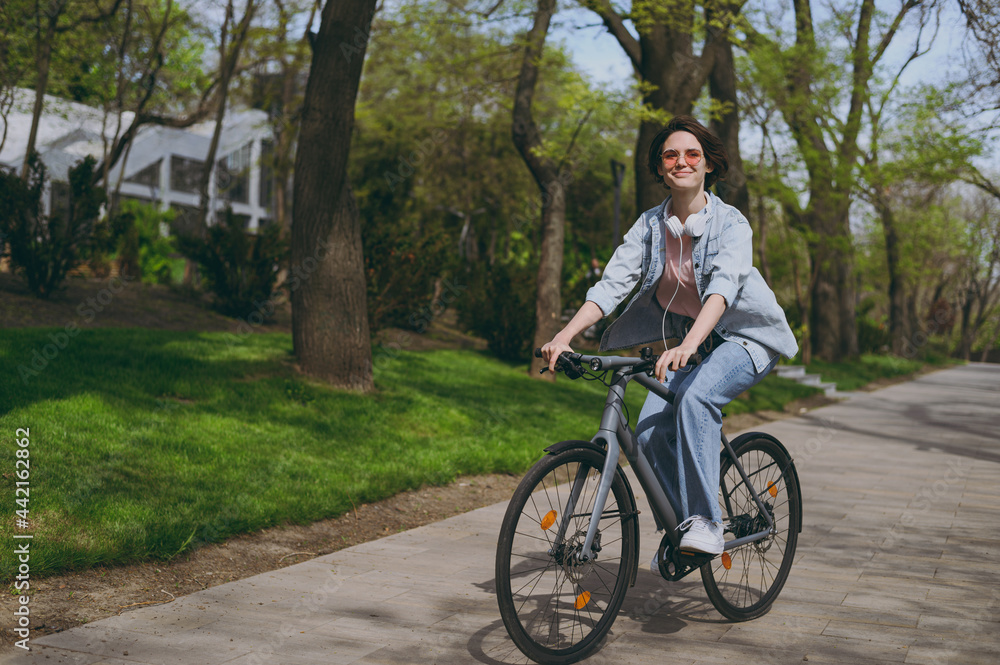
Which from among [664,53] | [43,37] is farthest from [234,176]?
[664,53]

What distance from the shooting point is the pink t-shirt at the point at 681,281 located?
372cm

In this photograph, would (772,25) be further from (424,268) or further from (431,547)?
(431,547)

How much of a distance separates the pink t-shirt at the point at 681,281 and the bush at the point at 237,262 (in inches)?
430

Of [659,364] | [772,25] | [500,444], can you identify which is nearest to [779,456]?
[659,364]

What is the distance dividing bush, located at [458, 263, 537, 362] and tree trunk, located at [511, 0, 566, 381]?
37.4 inches

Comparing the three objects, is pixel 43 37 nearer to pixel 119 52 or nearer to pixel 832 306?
pixel 119 52

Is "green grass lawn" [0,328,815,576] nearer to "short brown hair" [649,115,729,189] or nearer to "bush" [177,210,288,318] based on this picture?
"bush" [177,210,288,318]

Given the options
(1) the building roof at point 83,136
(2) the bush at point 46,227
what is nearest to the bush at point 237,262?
(2) the bush at point 46,227

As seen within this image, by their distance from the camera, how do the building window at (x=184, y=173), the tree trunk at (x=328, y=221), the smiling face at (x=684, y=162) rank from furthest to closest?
the building window at (x=184, y=173)
the tree trunk at (x=328, y=221)
the smiling face at (x=684, y=162)

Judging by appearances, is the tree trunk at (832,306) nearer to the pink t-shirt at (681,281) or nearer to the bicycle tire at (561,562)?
the pink t-shirt at (681,281)

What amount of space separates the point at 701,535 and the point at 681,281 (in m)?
1.03

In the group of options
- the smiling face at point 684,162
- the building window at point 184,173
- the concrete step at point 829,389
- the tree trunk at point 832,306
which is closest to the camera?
the smiling face at point 684,162

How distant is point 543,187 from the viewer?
45.2ft

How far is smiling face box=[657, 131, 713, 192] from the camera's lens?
3684 millimetres
